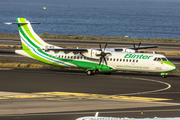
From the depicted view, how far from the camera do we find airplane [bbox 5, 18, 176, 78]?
112 ft

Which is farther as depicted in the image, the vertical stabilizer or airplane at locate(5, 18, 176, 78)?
the vertical stabilizer

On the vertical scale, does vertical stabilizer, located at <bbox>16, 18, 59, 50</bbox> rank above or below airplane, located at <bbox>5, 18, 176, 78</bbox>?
above

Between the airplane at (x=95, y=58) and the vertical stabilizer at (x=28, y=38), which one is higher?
the vertical stabilizer at (x=28, y=38)

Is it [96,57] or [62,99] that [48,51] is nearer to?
[96,57]

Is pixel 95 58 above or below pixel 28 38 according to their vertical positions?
below

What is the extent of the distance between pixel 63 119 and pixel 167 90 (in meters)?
13.6

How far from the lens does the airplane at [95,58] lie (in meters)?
34.1

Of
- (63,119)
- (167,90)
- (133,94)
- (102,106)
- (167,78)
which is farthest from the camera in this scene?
(167,78)

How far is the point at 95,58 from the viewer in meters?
36.6

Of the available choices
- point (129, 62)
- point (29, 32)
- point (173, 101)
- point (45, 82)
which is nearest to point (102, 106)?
point (173, 101)

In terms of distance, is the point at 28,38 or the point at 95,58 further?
the point at 28,38

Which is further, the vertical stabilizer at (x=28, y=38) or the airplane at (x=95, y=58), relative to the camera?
the vertical stabilizer at (x=28, y=38)

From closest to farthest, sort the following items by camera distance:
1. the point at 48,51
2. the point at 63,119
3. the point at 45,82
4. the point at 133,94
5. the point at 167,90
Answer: the point at 63,119
the point at 133,94
the point at 167,90
the point at 45,82
the point at 48,51

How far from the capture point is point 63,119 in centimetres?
1812
